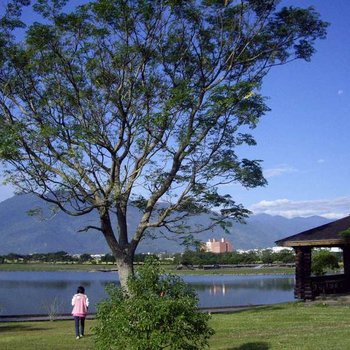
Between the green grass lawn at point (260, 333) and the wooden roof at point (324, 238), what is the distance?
327cm

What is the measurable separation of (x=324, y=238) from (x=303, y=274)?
1.93 metres

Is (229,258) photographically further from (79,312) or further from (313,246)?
(79,312)

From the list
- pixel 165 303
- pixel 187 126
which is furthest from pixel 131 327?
pixel 187 126

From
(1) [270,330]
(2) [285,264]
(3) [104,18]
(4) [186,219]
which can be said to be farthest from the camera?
(2) [285,264]

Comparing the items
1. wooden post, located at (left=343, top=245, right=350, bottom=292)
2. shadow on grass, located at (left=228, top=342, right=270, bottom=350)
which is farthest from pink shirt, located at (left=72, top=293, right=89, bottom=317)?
wooden post, located at (left=343, top=245, right=350, bottom=292)

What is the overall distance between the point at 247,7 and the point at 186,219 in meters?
7.66

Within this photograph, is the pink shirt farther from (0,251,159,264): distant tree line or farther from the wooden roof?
(0,251,159,264): distant tree line

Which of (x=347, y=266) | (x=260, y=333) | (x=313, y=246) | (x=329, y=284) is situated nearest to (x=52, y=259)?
(x=347, y=266)

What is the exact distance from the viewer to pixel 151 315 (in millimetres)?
8406

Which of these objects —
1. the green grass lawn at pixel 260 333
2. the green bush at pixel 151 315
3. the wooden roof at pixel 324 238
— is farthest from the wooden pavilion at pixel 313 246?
the green bush at pixel 151 315

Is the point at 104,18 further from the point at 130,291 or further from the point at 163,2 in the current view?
the point at 130,291

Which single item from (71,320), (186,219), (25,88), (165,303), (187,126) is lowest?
(71,320)

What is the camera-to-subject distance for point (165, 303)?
849 centimetres

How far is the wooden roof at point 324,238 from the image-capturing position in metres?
21.0
